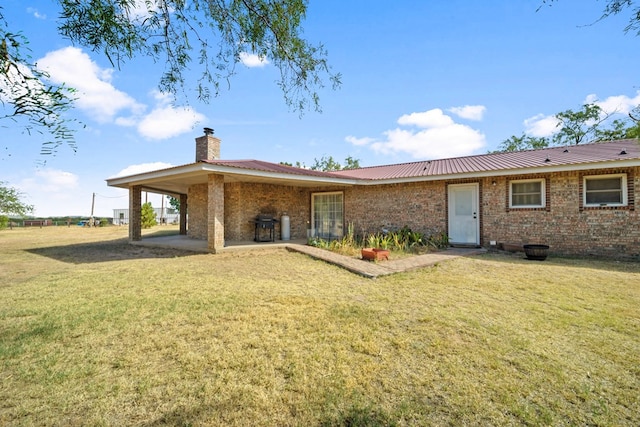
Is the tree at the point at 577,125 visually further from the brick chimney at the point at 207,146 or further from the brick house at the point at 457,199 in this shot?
the brick chimney at the point at 207,146

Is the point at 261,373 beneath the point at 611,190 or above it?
beneath

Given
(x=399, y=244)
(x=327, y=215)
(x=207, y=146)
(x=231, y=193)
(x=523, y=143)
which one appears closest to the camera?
(x=399, y=244)

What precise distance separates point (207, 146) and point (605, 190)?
13.6m

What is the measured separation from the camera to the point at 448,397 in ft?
7.14

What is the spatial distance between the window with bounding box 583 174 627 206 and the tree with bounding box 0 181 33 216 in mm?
21029

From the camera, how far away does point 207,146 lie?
Answer: 38.8 feet

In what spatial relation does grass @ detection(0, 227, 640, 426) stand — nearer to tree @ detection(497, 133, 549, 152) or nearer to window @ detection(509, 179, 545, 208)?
window @ detection(509, 179, 545, 208)

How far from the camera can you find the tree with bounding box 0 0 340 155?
2531 mm

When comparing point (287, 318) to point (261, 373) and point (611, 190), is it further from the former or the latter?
point (611, 190)

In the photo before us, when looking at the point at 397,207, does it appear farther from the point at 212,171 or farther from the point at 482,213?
the point at 212,171

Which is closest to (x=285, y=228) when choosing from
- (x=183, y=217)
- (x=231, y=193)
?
(x=231, y=193)

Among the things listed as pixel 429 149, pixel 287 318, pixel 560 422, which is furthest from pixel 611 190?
pixel 429 149

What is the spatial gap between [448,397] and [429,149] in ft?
88.9

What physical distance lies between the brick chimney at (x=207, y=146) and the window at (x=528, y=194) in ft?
37.0
